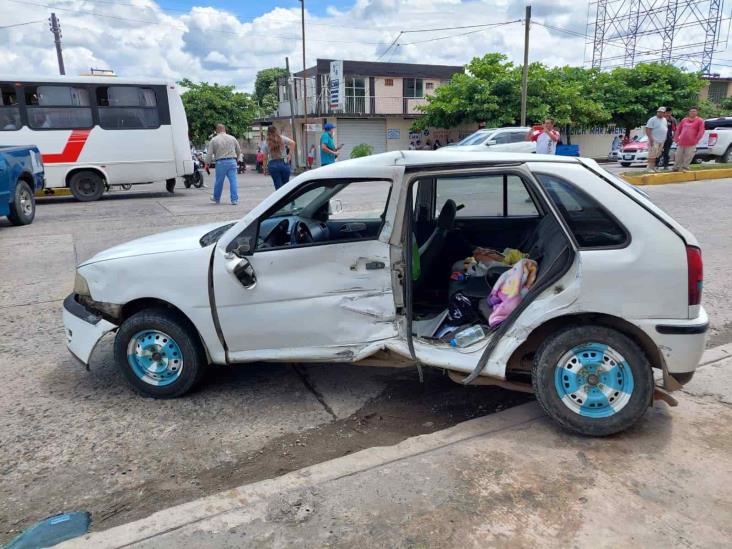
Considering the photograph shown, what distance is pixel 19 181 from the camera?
35.8 ft

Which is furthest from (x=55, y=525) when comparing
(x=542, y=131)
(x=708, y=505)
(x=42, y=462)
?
Result: (x=542, y=131)

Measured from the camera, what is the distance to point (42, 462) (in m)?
3.18

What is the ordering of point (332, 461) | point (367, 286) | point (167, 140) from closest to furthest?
point (332, 461), point (367, 286), point (167, 140)

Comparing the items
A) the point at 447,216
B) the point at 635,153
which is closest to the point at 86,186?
the point at 447,216

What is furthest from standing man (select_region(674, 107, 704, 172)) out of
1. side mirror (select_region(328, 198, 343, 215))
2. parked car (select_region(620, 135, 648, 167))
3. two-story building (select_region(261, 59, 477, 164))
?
two-story building (select_region(261, 59, 477, 164))

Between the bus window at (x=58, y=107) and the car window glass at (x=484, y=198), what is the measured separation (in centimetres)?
1372

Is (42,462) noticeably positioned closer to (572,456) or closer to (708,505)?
(572,456)

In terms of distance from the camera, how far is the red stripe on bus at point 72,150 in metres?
15.1

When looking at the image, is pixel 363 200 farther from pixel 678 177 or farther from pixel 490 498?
pixel 678 177

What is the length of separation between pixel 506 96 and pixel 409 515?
1180 inches

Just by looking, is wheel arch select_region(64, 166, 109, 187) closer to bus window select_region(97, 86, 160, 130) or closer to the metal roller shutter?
bus window select_region(97, 86, 160, 130)

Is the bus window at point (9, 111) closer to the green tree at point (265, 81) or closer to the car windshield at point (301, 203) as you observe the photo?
the car windshield at point (301, 203)

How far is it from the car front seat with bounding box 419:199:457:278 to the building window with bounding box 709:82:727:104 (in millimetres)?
53822

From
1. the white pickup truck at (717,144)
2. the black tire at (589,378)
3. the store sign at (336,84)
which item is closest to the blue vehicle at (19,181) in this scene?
the black tire at (589,378)
